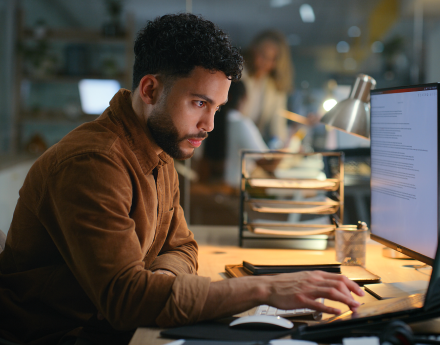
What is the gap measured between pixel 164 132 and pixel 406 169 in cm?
58

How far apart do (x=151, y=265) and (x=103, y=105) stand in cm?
315

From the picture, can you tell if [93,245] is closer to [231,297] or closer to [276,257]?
[231,297]

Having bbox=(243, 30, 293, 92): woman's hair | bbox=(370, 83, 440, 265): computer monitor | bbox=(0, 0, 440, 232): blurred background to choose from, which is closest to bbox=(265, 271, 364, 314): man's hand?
bbox=(370, 83, 440, 265): computer monitor

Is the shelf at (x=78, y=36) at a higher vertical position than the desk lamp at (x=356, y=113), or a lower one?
higher

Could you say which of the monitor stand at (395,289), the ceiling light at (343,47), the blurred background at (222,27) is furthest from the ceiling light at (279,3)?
the monitor stand at (395,289)

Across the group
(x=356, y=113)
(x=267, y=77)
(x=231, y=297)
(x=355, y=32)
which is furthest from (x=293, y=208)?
(x=355, y=32)

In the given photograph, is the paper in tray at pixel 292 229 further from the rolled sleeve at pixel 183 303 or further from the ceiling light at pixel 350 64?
the ceiling light at pixel 350 64

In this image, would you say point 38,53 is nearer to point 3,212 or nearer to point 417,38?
point 3,212

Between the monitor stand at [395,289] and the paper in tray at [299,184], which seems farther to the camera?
the paper in tray at [299,184]

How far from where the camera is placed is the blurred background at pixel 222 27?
3639mm

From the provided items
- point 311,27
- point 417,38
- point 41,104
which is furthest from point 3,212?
point 417,38

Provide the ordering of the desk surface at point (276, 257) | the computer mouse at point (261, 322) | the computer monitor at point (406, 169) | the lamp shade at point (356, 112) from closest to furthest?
1. the computer mouse at point (261, 322)
2. the computer monitor at point (406, 169)
3. the desk surface at point (276, 257)
4. the lamp shade at point (356, 112)

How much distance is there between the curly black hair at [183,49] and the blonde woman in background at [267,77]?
2590mm

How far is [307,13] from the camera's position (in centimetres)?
365
